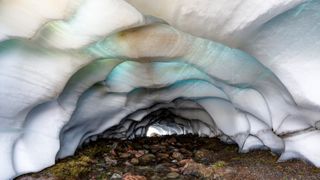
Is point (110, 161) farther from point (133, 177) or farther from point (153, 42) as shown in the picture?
point (153, 42)

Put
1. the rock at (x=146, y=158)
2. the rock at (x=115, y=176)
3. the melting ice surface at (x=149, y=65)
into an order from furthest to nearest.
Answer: the rock at (x=146, y=158) → the rock at (x=115, y=176) → the melting ice surface at (x=149, y=65)

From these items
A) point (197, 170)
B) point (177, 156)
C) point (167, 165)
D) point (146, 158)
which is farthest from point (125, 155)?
point (197, 170)

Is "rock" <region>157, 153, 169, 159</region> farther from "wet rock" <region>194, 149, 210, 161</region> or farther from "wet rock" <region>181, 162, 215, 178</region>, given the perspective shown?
"wet rock" <region>181, 162, 215, 178</region>

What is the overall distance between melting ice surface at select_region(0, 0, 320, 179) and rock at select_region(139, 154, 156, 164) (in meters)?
0.91

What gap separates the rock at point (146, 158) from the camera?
18.3 ft

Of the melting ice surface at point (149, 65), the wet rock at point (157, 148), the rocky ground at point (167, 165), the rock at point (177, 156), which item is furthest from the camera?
the wet rock at point (157, 148)

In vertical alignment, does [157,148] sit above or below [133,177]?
below

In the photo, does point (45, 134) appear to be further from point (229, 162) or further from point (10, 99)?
point (229, 162)

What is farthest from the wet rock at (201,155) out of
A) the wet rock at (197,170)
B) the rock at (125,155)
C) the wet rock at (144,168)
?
the rock at (125,155)

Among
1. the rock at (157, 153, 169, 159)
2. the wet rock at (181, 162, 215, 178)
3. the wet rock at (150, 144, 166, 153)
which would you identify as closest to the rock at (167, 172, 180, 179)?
the wet rock at (181, 162, 215, 178)

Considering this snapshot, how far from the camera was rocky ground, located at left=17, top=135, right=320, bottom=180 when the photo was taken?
3.99 metres

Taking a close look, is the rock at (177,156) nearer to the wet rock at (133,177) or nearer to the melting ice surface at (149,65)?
the melting ice surface at (149,65)

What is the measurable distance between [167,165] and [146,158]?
24.6 inches

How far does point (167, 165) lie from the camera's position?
5.20 metres
